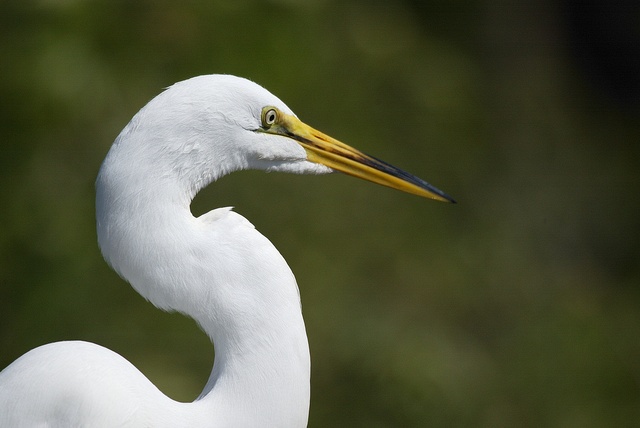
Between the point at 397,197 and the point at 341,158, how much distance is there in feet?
7.85

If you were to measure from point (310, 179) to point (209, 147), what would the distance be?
94.1 inches

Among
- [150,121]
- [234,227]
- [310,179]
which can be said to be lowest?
[310,179]

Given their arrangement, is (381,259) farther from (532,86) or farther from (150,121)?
(150,121)

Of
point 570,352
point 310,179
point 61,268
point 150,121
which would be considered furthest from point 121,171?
point 570,352

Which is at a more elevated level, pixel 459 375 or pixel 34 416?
pixel 34 416

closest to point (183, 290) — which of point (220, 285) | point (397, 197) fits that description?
point (220, 285)

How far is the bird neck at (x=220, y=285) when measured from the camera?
1.15 meters

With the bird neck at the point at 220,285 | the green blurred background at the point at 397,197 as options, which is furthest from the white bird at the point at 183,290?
the green blurred background at the point at 397,197

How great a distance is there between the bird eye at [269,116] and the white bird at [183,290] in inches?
2.1

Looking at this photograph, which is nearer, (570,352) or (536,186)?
(570,352)

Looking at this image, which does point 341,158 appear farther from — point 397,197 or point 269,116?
point 397,197

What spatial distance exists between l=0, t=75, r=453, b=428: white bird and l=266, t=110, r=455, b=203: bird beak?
4.5 inches

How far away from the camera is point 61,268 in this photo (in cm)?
323

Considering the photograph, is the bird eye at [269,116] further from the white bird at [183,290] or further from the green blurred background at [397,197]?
the green blurred background at [397,197]
